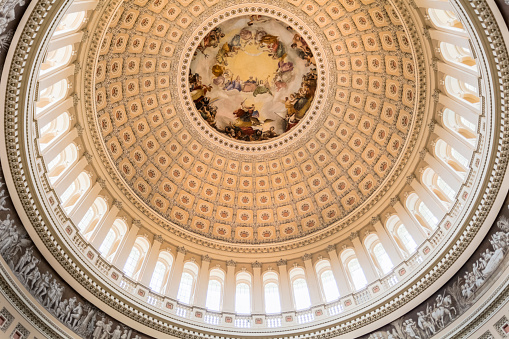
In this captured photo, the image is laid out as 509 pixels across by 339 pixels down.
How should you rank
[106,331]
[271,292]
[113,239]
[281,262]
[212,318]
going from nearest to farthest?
[106,331], [212,318], [113,239], [271,292], [281,262]

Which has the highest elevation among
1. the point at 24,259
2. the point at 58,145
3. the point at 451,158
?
the point at 451,158

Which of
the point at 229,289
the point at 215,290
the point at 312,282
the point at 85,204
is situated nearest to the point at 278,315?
the point at 312,282

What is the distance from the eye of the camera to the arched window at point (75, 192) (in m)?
22.5

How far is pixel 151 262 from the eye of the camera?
25.5 meters

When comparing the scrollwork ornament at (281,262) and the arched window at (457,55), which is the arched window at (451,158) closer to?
the arched window at (457,55)

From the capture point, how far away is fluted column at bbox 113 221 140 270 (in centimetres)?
2347

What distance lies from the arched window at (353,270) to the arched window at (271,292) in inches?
173

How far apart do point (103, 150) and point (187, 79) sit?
29.2 feet

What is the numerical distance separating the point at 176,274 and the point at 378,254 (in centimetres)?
1182

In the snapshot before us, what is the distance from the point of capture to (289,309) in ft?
82.0

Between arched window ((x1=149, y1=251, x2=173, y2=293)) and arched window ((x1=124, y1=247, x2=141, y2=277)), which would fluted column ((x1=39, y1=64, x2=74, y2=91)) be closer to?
arched window ((x1=124, y1=247, x2=141, y2=277))

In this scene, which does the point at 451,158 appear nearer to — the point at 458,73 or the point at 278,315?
the point at 458,73

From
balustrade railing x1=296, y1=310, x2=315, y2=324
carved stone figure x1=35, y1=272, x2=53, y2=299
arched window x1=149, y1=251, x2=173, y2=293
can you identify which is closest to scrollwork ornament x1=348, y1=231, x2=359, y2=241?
balustrade railing x1=296, y1=310, x2=315, y2=324

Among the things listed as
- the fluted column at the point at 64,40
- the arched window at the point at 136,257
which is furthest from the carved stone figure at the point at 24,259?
the fluted column at the point at 64,40
